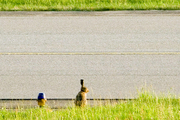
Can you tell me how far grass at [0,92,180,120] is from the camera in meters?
5.48

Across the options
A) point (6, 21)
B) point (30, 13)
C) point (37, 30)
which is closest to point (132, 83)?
point (37, 30)

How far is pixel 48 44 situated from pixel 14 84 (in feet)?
9.37

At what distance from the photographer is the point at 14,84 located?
7.49m

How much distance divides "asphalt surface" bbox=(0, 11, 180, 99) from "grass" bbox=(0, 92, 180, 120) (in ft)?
2.89

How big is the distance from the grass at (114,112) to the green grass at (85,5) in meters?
8.63

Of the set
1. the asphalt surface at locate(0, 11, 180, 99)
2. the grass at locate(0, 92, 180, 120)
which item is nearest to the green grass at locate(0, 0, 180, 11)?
the asphalt surface at locate(0, 11, 180, 99)

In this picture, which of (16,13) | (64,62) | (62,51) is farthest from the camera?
(16,13)

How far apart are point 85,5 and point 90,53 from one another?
5.60 meters

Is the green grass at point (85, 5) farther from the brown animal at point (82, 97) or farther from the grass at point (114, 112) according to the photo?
the brown animal at point (82, 97)

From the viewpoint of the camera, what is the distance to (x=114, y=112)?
568cm

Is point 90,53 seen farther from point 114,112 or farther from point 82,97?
point 114,112

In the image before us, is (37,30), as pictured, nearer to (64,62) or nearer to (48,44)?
(48,44)

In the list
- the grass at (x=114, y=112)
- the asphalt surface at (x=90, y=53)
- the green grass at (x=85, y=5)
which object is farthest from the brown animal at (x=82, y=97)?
the green grass at (x=85, y=5)

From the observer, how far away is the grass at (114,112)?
5.48 metres
